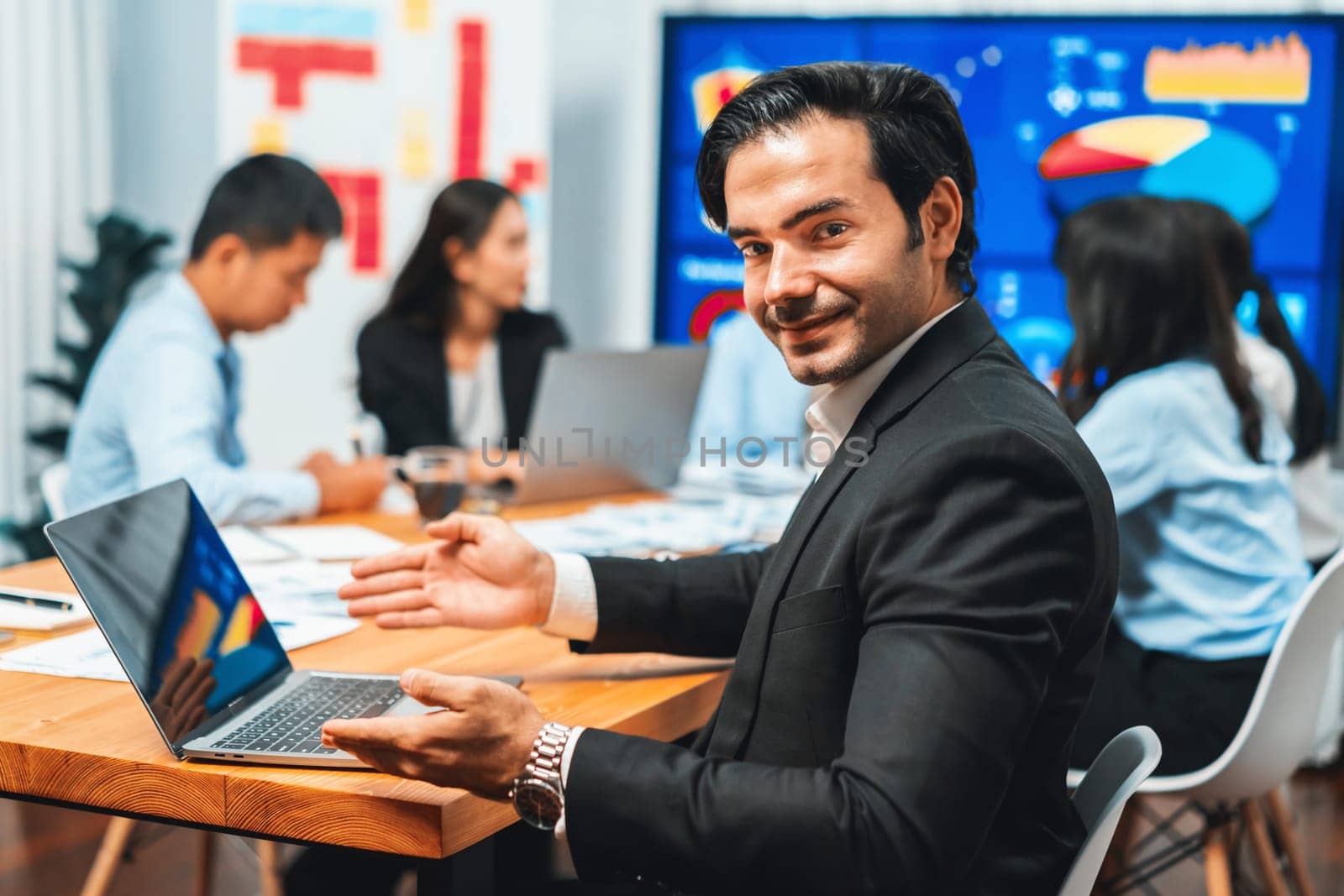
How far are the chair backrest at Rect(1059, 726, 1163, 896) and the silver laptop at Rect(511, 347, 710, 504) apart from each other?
4.20 feet

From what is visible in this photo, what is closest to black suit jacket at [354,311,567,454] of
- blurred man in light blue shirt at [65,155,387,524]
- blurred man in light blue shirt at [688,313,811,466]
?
blurred man in light blue shirt at [688,313,811,466]

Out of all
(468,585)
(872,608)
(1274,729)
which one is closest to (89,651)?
(468,585)

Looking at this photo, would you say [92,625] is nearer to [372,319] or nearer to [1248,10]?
[372,319]

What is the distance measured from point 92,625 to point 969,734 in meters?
1.15

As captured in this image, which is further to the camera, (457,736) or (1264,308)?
(1264,308)

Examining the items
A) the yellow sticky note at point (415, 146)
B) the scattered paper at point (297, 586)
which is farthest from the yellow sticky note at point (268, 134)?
the scattered paper at point (297, 586)

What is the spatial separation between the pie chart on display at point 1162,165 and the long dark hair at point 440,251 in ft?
5.81

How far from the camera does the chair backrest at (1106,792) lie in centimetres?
115

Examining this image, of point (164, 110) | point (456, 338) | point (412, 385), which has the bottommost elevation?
point (412, 385)

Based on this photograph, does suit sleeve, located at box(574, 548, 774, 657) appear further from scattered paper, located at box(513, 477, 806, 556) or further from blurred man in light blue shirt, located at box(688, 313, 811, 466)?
blurred man in light blue shirt, located at box(688, 313, 811, 466)

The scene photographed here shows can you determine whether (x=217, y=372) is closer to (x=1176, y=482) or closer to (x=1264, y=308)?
(x=1176, y=482)

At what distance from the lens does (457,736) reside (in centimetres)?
105

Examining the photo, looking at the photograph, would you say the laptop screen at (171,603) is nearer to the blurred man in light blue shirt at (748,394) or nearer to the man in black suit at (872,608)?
the man in black suit at (872,608)

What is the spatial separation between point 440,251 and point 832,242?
2.30 m
